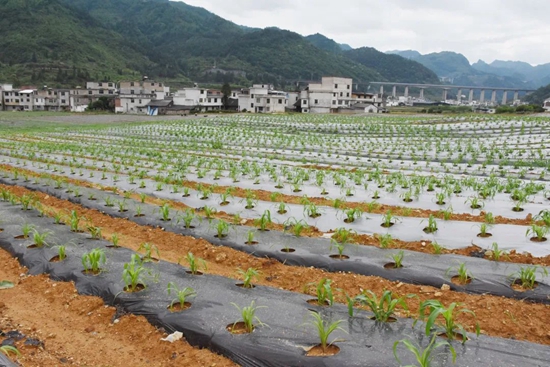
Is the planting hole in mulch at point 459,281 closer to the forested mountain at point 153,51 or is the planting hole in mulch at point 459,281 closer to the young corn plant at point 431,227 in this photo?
the young corn plant at point 431,227

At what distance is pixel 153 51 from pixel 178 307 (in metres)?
144

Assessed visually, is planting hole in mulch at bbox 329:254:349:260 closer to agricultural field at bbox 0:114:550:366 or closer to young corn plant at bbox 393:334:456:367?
agricultural field at bbox 0:114:550:366

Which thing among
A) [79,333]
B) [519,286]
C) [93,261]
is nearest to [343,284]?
[519,286]

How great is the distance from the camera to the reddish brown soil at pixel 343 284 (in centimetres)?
340

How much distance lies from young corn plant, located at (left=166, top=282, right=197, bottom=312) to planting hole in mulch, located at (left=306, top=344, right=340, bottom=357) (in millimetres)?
1318

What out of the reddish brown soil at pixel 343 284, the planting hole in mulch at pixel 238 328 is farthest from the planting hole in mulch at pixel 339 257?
the planting hole in mulch at pixel 238 328

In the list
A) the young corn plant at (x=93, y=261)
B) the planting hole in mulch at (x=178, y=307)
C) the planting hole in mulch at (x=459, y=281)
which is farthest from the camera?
the young corn plant at (x=93, y=261)

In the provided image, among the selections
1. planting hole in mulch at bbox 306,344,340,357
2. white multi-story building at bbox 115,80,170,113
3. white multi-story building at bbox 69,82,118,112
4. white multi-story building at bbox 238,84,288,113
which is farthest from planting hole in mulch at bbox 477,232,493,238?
white multi-story building at bbox 69,82,118,112

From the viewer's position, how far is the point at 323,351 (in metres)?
2.88

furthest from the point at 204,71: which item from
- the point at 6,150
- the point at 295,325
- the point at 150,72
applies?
the point at 295,325

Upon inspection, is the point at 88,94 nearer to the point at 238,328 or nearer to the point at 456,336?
the point at 238,328

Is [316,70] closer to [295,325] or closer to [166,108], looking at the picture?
[166,108]

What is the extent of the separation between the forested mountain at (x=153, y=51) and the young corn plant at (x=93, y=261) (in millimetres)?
91102

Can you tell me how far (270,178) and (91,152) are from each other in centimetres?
952
